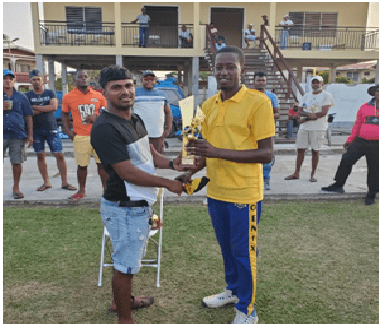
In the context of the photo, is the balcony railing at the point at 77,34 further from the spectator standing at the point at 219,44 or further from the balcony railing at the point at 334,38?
the balcony railing at the point at 334,38

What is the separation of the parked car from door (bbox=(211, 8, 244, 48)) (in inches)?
304

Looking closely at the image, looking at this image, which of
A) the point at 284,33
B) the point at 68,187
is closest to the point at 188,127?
the point at 68,187

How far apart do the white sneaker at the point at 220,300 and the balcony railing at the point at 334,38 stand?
1796 centimetres

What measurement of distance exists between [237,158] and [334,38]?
20.2 meters

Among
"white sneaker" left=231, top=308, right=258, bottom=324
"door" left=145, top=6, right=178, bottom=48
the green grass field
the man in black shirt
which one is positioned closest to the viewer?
the man in black shirt

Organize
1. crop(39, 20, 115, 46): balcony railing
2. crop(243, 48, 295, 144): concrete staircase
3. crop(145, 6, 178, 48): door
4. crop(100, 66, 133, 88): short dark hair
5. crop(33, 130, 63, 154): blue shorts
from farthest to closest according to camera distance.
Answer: crop(145, 6, 178, 48): door < crop(39, 20, 115, 46): balcony railing < crop(243, 48, 295, 144): concrete staircase < crop(33, 130, 63, 154): blue shorts < crop(100, 66, 133, 88): short dark hair

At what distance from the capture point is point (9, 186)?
22.1 ft

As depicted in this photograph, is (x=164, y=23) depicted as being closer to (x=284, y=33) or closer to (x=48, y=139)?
(x=284, y=33)

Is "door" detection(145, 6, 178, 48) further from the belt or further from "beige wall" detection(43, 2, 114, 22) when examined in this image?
the belt

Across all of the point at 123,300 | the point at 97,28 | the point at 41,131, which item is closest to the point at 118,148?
the point at 123,300

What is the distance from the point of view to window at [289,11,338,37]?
Result: 1947cm

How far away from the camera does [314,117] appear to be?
673 cm

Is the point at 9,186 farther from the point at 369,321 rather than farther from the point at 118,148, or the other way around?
the point at 369,321

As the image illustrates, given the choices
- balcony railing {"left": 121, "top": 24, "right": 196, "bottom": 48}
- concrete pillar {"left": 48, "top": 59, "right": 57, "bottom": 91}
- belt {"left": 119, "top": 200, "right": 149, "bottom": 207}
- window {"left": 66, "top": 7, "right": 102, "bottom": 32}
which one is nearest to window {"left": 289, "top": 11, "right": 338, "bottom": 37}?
balcony railing {"left": 121, "top": 24, "right": 196, "bottom": 48}
